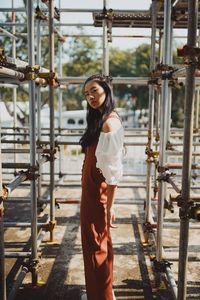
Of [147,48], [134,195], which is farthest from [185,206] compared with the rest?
[147,48]

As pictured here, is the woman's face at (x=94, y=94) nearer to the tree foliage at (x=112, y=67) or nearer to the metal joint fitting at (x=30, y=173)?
the metal joint fitting at (x=30, y=173)

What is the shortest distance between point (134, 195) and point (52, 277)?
10.9 ft

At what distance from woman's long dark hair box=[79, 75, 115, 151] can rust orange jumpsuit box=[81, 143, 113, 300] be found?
0.08 meters

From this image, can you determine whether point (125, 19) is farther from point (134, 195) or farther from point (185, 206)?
point (185, 206)

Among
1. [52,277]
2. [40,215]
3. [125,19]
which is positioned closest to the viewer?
[52,277]

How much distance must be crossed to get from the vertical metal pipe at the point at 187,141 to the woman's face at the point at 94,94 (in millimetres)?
902

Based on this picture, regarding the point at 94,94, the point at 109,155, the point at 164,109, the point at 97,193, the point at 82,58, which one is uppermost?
the point at 82,58

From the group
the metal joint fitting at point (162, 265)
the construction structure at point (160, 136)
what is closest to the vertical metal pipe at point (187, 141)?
the construction structure at point (160, 136)

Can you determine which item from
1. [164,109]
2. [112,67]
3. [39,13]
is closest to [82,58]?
[112,67]

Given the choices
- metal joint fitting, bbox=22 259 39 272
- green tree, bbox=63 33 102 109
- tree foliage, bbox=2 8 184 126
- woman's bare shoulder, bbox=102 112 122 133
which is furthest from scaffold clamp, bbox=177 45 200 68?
green tree, bbox=63 33 102 109

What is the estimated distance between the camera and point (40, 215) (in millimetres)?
5719

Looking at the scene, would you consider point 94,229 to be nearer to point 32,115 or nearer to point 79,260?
point 32,115

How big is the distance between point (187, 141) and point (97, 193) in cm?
100

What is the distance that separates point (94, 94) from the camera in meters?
2.84
